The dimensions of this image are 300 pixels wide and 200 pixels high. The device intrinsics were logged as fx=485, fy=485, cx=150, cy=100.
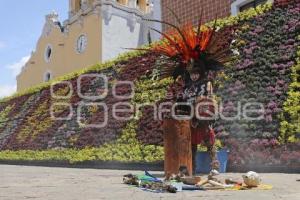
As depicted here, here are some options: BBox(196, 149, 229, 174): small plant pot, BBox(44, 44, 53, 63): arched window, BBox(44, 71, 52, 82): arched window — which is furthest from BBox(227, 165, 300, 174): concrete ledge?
BBox(44, 44, 53, 63): arched window

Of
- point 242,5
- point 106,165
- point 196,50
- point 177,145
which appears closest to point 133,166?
point 106,165

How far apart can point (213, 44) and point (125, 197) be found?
3.48 m

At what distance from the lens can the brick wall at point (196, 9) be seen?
2055cm

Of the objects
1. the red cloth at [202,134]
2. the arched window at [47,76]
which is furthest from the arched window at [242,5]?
the arched window at [47,76]

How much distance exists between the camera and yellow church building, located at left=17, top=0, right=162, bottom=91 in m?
32.9

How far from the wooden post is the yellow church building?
936 inches

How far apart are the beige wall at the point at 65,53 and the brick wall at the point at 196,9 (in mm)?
10109

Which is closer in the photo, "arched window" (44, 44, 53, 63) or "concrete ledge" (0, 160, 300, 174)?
"concrete ledge" (0, 160, 300, 174)

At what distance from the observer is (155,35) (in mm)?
24500

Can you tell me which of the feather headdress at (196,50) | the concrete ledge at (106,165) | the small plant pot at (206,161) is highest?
the feather headdress at (196,50)

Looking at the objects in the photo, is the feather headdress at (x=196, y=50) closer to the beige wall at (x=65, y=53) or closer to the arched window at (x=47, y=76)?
the beige wall at (x=65, y=53)

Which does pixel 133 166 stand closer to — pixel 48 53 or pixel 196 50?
pixel 196 50

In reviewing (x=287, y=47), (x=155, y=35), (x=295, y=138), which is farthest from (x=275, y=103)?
(x=155, y=35)

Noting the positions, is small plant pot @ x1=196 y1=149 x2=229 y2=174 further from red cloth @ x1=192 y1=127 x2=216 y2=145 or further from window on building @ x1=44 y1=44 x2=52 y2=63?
window on building @ x1=44 y1=44 x2=52 y2=63
